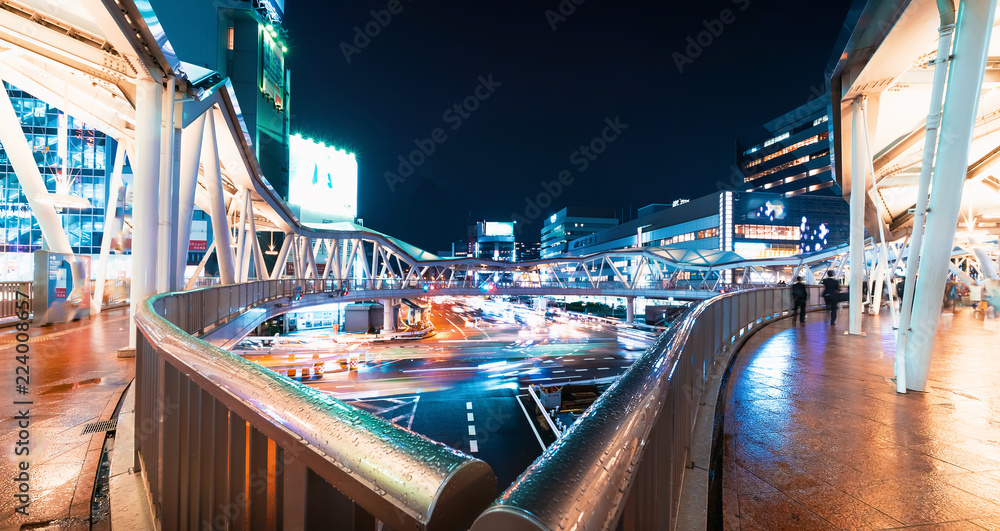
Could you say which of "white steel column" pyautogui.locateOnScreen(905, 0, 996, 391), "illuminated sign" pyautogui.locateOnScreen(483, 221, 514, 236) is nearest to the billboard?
"white steel column" pyautogui.locateOnScreen(905, 0, 996, 391)

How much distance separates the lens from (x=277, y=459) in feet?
4.84

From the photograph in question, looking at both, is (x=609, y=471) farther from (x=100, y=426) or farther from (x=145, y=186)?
(x=145, y=186)

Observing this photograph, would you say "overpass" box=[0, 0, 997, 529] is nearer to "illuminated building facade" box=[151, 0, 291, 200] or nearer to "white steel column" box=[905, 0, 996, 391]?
"white steel column" box=[905, 0, 996, 391]

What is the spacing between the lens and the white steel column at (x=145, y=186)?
403 inches

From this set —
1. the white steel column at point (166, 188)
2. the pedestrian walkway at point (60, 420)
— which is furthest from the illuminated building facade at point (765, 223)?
the pedestrian walkway at point (60, 420)

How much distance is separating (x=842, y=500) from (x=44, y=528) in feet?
16.6

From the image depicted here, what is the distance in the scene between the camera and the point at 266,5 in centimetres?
5612

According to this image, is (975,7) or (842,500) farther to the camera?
(975,7)

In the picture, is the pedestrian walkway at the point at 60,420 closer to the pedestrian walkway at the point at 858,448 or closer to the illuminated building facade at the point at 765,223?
the pedestrian walkway at the point at 858,448

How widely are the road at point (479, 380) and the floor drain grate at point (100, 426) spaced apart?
9.26 metres

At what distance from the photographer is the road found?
1773cm

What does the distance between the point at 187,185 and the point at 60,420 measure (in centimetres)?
1021

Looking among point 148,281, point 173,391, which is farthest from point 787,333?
point 148,281

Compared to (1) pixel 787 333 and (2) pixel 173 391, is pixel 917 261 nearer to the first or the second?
(1) pixel 787 333
